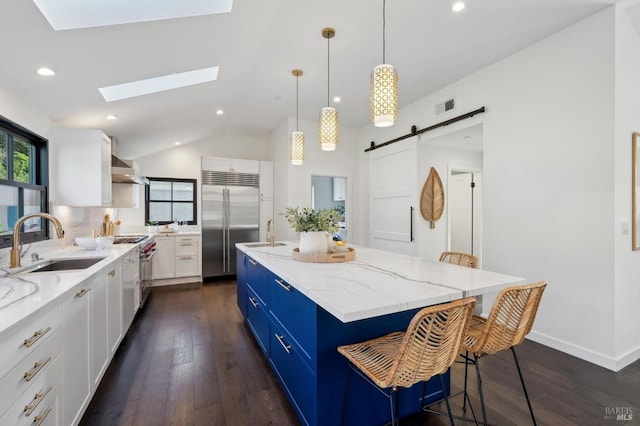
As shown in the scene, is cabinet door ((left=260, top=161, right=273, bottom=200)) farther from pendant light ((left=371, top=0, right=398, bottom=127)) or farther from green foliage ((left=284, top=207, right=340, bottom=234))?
pendant light ((left=371, top=0, right=398, bottom=127))

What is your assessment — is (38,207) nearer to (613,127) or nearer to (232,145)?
(232,145)

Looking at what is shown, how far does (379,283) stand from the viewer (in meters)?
1.62

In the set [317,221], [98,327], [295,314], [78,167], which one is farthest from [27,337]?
[78,167]

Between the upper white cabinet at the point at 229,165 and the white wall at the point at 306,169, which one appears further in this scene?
the upper white cabinet at the point at 229,165

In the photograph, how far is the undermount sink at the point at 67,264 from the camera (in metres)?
2.19

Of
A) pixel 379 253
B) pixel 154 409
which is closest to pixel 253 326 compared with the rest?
pixel 154 409

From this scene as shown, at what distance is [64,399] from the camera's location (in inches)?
57.3

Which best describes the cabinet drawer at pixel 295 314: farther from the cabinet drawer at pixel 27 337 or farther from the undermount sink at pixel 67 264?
the undermount sink at pixel 67 264

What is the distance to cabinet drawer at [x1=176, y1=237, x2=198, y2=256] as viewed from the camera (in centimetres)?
501

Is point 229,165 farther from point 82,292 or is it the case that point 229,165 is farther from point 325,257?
point 82,292

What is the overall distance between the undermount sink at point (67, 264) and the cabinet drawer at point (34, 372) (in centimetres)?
105

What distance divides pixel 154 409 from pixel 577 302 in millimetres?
3472

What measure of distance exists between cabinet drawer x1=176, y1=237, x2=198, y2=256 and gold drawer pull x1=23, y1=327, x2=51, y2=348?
3863mm

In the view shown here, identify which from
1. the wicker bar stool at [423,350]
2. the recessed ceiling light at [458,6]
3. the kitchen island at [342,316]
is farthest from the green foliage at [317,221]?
the recessed ceiling light at [458,6]
